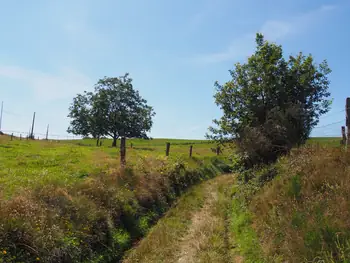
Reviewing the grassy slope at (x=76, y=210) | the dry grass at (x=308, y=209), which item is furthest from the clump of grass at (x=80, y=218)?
the dry grass at (x=308, y=209)

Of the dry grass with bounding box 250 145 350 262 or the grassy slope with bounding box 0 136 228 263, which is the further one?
the grassy slope with bounding box 0 136 228 263

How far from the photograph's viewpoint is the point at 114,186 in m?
11.8

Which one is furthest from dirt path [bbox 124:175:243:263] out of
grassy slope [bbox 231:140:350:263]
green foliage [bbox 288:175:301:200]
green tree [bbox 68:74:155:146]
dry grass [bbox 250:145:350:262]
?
green tree [bbox 68:74:155:146]

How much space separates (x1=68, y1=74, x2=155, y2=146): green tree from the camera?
52513 mm

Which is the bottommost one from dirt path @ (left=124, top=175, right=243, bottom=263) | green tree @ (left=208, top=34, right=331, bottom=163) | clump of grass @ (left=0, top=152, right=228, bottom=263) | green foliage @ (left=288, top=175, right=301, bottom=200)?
dirt path @ (left=124, top=175, right=243, bottom=263)

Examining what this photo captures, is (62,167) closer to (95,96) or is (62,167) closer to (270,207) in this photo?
(270,207)

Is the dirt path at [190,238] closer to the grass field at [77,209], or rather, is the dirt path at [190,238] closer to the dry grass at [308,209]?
the grass field at [77,209]

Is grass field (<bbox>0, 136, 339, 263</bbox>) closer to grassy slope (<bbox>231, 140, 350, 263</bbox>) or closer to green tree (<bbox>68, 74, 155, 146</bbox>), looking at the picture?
grassy slope (<bbox>231, 140, 350, 263</bbox>)

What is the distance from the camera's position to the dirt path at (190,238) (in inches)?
313

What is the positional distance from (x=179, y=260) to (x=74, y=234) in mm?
3062

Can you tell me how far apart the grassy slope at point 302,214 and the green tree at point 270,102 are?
2.66 meters

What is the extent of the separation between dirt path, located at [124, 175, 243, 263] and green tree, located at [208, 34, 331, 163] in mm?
3986

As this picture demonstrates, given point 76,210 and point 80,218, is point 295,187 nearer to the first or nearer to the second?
point 80,218

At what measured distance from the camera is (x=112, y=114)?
5341 cm
